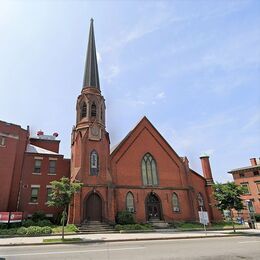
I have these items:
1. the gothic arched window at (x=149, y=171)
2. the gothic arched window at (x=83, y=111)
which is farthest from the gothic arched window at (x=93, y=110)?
the gothic arched window at (x=149, y=171)

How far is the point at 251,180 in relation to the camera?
41875mm

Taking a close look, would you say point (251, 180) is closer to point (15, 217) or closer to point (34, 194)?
point (34, 194)

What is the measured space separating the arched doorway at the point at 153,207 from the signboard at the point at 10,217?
14.2 metres

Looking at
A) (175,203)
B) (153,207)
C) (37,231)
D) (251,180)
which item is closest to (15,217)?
(37,231)

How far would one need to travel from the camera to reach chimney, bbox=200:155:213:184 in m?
32.9

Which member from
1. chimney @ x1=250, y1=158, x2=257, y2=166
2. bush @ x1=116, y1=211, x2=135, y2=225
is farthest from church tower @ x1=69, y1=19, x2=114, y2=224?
chimney @ x1=250, y1=158, x2=257, y2=166

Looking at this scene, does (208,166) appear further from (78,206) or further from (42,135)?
(42,135)

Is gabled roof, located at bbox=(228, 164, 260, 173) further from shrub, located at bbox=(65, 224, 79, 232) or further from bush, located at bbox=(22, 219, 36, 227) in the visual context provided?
bush, located at bbox=(22, 219, 36, 227)

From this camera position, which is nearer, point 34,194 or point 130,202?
point 130,202

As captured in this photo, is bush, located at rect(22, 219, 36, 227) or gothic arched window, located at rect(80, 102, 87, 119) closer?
bush, located at rect(22, 219, 36, 227)

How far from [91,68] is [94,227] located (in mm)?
22728

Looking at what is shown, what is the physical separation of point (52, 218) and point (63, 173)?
18.6ft

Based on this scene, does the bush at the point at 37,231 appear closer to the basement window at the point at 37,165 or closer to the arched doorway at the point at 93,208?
the arched doorway at the point at 93,208

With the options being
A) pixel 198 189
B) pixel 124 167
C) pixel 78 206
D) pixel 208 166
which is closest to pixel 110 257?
pixel 78 206
